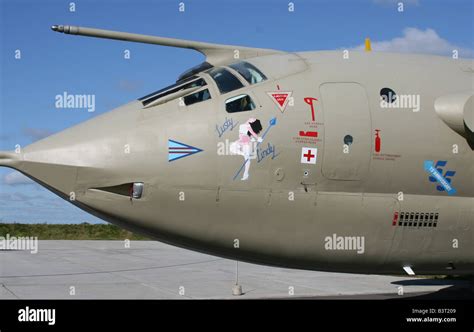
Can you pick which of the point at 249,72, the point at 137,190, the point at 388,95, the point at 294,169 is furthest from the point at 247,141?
the point at 388,95

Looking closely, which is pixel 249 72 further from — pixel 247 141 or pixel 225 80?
pixel 247 141

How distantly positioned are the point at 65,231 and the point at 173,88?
3940 cm

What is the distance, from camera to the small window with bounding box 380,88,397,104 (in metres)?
7.93

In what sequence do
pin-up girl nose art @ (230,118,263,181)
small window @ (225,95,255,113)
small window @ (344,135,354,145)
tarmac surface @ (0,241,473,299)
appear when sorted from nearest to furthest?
pin-up girl nose art @ (230,118,263,181)
small window @ (225,95,255,113)
small window @ (344,135,354,145)
tarmac surface @ (0,241,473,299)

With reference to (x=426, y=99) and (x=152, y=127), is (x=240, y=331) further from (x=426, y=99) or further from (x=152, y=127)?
(x=426, y=99)

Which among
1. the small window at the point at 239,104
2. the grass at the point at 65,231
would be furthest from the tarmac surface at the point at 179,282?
the grass at the point at 65,231

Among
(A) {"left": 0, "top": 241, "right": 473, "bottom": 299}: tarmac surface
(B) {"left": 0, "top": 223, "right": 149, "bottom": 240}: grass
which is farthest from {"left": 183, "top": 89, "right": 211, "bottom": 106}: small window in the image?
(B) {"left": 0, "top": 223, "right": 149, "bottom": 240}: grass

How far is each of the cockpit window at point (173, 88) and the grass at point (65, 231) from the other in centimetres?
3590

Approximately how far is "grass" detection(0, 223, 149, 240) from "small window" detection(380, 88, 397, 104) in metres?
36.7

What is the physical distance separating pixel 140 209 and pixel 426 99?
406 centimetres

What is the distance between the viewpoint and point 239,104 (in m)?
7.50

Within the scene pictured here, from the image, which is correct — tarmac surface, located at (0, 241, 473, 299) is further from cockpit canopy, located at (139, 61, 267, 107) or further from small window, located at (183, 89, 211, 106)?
small window, located at (183, 89, 211, 106)

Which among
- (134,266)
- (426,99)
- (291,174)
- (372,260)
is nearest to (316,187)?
(291,174)

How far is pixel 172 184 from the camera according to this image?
7109 mm
